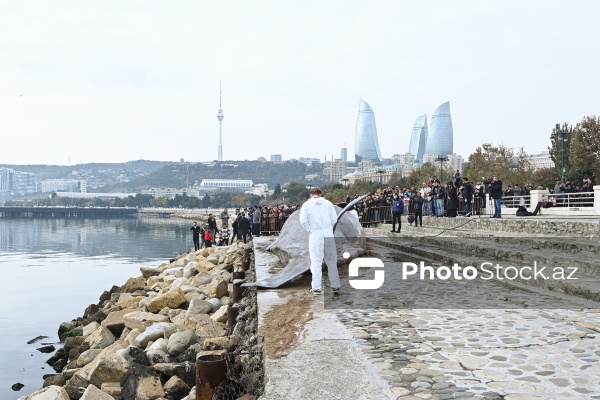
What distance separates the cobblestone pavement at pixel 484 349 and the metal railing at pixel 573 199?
58.8 feet

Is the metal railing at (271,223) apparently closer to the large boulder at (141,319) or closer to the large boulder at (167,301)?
the large boulder at (167,301)

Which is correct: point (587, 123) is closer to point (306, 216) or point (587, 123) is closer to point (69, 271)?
point (69, 271)

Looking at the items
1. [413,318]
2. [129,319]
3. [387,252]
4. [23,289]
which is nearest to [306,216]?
[413,318]

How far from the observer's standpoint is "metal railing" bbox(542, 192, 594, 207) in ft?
77.8

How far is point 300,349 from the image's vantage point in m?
5.41

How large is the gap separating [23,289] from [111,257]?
18234mm

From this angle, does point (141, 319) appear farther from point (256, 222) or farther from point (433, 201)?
point (433, 201)

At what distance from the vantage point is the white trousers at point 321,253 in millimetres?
8523

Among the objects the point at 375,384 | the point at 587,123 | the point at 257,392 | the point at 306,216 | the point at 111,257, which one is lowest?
the point at 111,257

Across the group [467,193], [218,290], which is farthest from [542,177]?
[218,290]

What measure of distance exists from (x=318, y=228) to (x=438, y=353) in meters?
3.50

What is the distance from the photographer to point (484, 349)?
5422 mm

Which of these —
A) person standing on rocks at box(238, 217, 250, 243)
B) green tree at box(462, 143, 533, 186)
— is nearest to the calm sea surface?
person standing on rocks at box(238, 217, 250, 243)

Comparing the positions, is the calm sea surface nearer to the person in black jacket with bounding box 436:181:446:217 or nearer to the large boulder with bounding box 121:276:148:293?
the large boulder with bounding box 121:276:148:293
